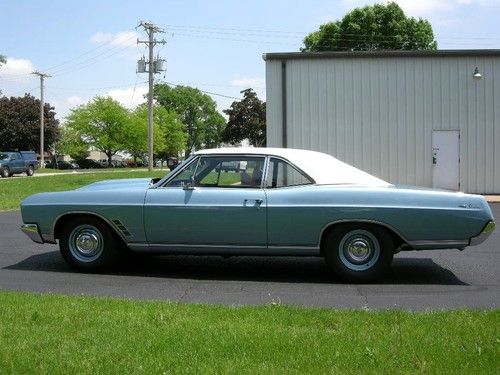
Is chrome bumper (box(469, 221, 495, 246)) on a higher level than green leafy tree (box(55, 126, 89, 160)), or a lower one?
A: lower

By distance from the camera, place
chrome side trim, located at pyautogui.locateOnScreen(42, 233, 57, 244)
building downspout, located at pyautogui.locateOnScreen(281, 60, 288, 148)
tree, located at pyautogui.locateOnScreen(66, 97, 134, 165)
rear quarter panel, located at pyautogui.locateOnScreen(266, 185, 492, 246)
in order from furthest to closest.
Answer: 1. tree, located at pyautogui.locateOnScreen(66, 97, 134, 165)
2. building downspout, located at pyautogui.locateOnScreen(281, 60, 288, 148)
3. chrome side trim, located at pyautogui.locateOnScreen(42, 233, 57, 244)
4. rear quarter panel, located at pyautogui.locateOnScreen(266, 185, 492, 246)

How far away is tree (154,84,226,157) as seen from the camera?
119188 mm

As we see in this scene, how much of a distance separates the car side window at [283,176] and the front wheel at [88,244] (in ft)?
6.40

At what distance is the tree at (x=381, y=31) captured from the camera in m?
51.5

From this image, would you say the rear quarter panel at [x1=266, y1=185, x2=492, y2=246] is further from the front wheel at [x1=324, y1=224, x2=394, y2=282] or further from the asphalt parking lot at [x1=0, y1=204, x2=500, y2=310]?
the asphalt parking lot at [x1=0, y1=204, x2=500, y2=310]

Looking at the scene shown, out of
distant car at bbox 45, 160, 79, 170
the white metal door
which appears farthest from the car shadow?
distant car at bbox 45, 160, 79, 170

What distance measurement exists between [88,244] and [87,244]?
11 mm

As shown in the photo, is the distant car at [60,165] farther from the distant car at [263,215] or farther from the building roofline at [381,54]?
the distant car at [263,215]

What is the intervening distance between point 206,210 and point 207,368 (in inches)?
130

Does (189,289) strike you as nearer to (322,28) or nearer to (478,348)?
(478,348)

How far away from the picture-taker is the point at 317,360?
417 centimetres

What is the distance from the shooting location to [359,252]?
7.12 m

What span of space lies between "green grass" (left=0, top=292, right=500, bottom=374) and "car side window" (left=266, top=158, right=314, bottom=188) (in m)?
1.93

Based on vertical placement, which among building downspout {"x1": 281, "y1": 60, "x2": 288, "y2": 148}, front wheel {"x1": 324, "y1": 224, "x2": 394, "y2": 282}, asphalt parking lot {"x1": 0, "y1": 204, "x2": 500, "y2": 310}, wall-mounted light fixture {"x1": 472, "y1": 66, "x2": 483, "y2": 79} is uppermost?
wall-mounted light fixture {"x1": 472, "y1": 66, "x2": 483, "y2": 79}
